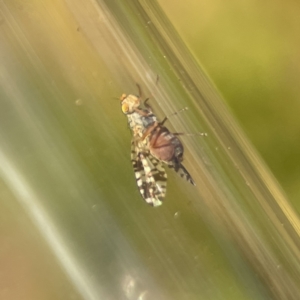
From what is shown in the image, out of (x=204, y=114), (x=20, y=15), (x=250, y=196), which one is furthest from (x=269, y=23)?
(x=20, y=15)

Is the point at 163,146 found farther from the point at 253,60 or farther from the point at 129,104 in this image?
the point at 253,60

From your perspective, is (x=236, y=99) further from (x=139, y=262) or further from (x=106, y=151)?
(x=139, y=262)

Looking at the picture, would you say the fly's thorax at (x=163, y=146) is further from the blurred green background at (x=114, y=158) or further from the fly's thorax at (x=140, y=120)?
the blurred green background at (x=114, y=158)

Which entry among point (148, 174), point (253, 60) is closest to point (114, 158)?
point (148, 174)

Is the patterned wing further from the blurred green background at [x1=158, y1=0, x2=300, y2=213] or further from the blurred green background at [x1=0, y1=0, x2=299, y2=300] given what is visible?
the blurred green background at [x1=158, y1=0, x2=300, y2=213]

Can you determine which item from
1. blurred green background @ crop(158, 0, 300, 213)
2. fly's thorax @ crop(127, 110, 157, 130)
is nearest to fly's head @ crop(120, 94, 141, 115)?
fly's thorax @ crop(127, 110, 157, 130)

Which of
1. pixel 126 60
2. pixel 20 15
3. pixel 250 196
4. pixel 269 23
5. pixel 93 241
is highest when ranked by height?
pixel 20 15
